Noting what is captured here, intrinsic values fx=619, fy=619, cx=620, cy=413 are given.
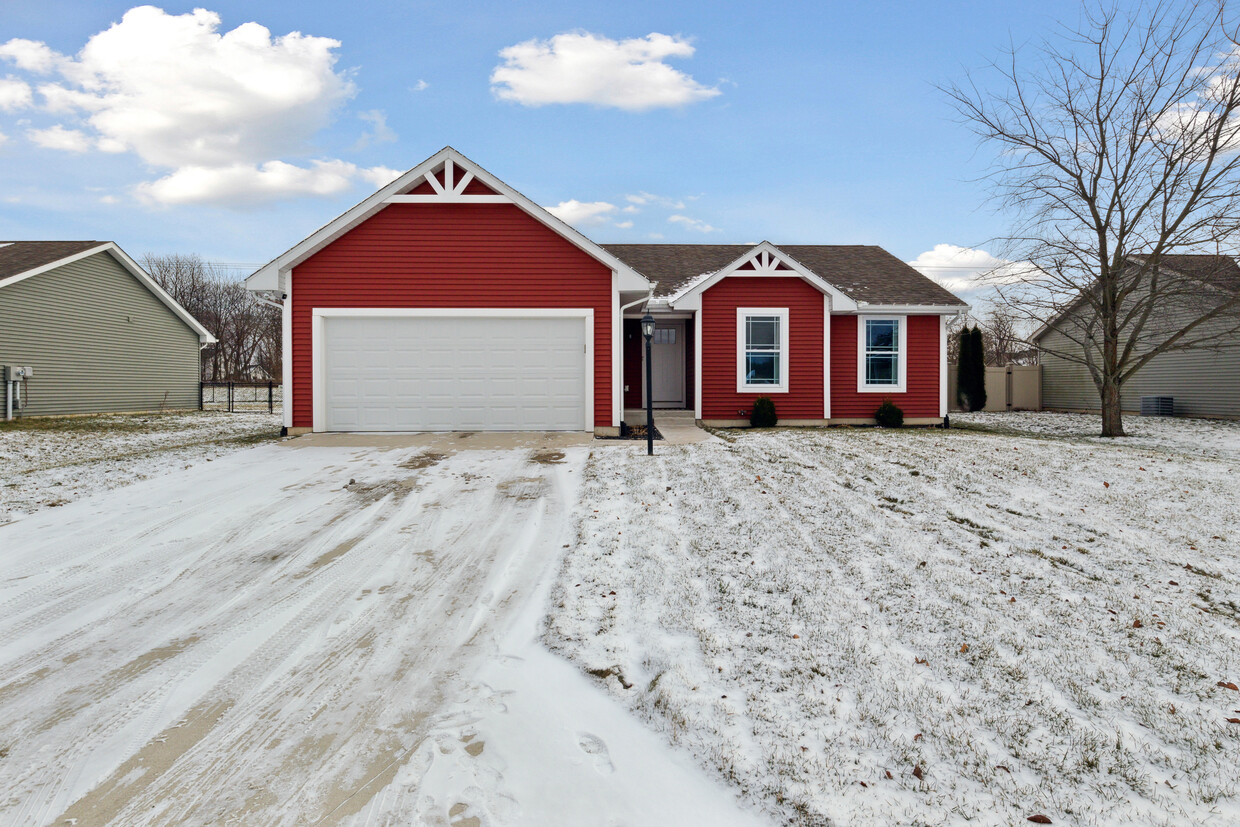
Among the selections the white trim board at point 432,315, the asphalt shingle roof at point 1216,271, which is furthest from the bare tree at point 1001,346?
the white trim board at point 432,315

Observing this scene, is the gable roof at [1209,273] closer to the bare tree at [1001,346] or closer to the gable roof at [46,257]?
the bare tree at [1001,346]

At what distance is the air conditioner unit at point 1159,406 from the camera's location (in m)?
19.1

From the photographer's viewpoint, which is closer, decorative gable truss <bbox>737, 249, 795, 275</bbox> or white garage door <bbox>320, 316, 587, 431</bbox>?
white garage door <bbox>320, 316, 587, 431</bbox>

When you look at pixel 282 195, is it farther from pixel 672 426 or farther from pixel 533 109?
pixel 672 426

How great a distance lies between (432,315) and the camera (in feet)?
37.3

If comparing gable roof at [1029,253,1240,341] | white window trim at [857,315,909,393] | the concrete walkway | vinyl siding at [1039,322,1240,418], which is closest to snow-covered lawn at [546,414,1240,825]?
the concrete walkway

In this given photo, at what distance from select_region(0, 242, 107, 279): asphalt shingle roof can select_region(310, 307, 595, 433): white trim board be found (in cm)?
1107

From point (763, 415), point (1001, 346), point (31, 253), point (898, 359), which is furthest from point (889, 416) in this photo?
point (1001, 346)

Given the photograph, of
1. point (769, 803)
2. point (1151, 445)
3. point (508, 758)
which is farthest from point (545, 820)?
point (1151, 445)

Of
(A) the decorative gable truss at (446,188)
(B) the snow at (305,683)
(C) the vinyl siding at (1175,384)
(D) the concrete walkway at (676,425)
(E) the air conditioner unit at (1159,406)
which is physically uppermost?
(A) the decorative gable truss at (446,188)

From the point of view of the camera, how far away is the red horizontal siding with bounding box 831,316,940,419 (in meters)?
14.8

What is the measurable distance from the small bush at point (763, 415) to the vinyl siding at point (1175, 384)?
8.03 m

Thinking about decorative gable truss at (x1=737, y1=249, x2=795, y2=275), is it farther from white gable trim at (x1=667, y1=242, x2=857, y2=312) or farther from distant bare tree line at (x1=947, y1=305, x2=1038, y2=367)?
distant bare tree line at (x1=947, y1=305, x2=1038, y2=367)

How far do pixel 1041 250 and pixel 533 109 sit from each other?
40.7ft
